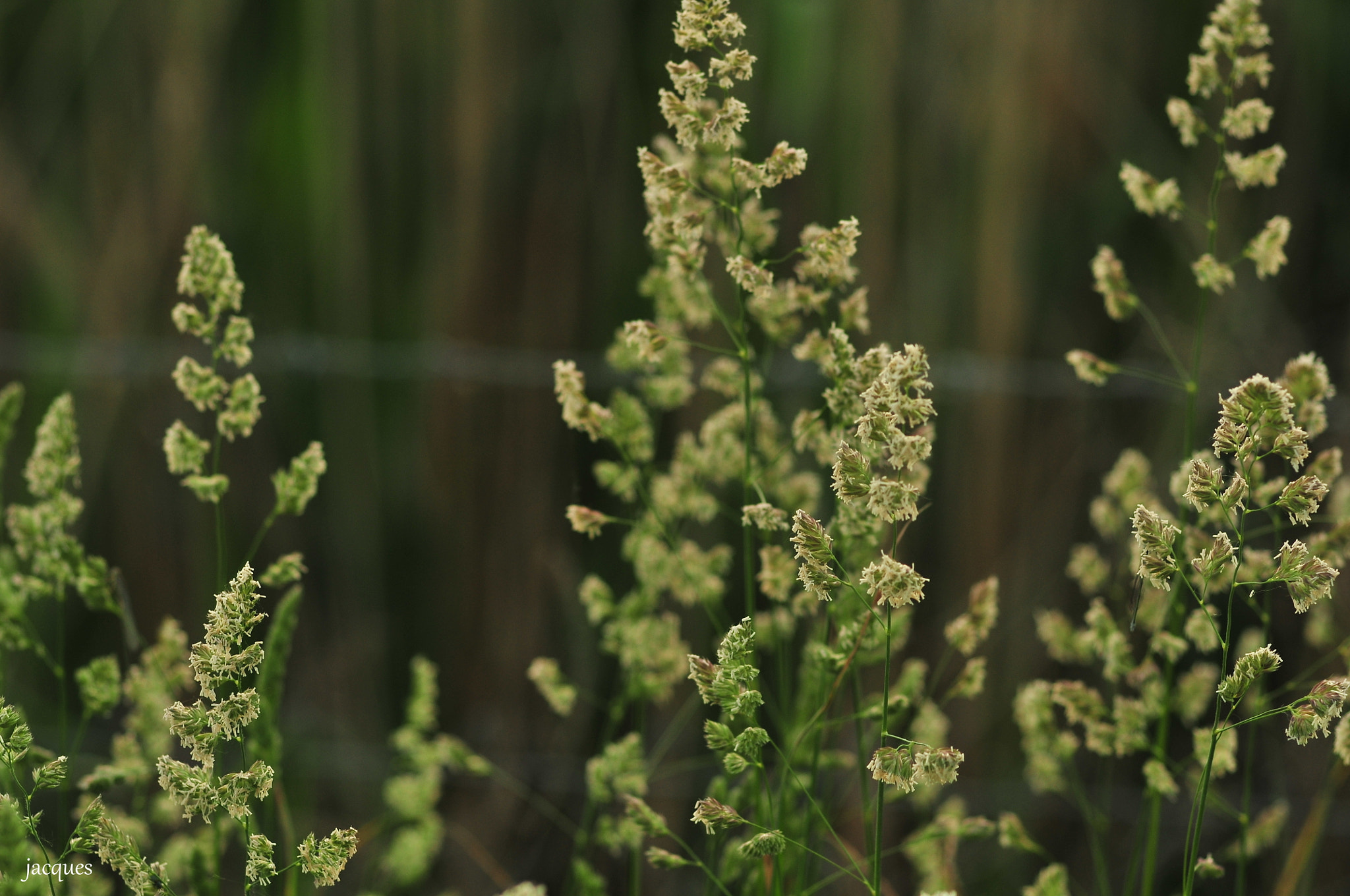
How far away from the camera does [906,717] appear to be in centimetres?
129

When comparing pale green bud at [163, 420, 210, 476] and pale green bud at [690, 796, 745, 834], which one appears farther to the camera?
pale green bud at [163, 420, 210, 476]

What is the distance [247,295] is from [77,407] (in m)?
0.34

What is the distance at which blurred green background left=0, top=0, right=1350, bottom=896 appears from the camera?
5.01 ft

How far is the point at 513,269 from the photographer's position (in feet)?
5.28

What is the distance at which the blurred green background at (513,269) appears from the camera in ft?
5.01

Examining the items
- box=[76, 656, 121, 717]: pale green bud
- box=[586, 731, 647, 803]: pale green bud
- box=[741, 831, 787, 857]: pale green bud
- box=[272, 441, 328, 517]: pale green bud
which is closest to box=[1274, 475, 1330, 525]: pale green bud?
box=[741, 831, 787, 857]: pale green bud

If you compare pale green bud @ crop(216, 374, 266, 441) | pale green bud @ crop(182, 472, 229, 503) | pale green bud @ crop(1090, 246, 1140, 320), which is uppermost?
pale green bud @ crop(1090, 246, 1140, 320)

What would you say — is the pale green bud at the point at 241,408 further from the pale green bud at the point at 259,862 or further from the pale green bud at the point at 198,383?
the pale green bud at the point at 259,862

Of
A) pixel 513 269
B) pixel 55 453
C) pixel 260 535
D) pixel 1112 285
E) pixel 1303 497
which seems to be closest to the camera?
pixel 1303 497

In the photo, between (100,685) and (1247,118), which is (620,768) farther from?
(1247,118)

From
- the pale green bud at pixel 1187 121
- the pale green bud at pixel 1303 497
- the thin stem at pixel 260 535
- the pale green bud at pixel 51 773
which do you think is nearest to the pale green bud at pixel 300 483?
the thin stem at pixel 260 535

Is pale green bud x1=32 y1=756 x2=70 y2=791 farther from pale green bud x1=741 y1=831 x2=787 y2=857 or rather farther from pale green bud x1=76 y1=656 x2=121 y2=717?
pale green bud x1=741 y1=831 x2=787 y2=857

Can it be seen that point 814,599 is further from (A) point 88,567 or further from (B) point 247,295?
(B) point 247,295

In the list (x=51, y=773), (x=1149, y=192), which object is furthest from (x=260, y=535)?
(x=1149, y=192)
